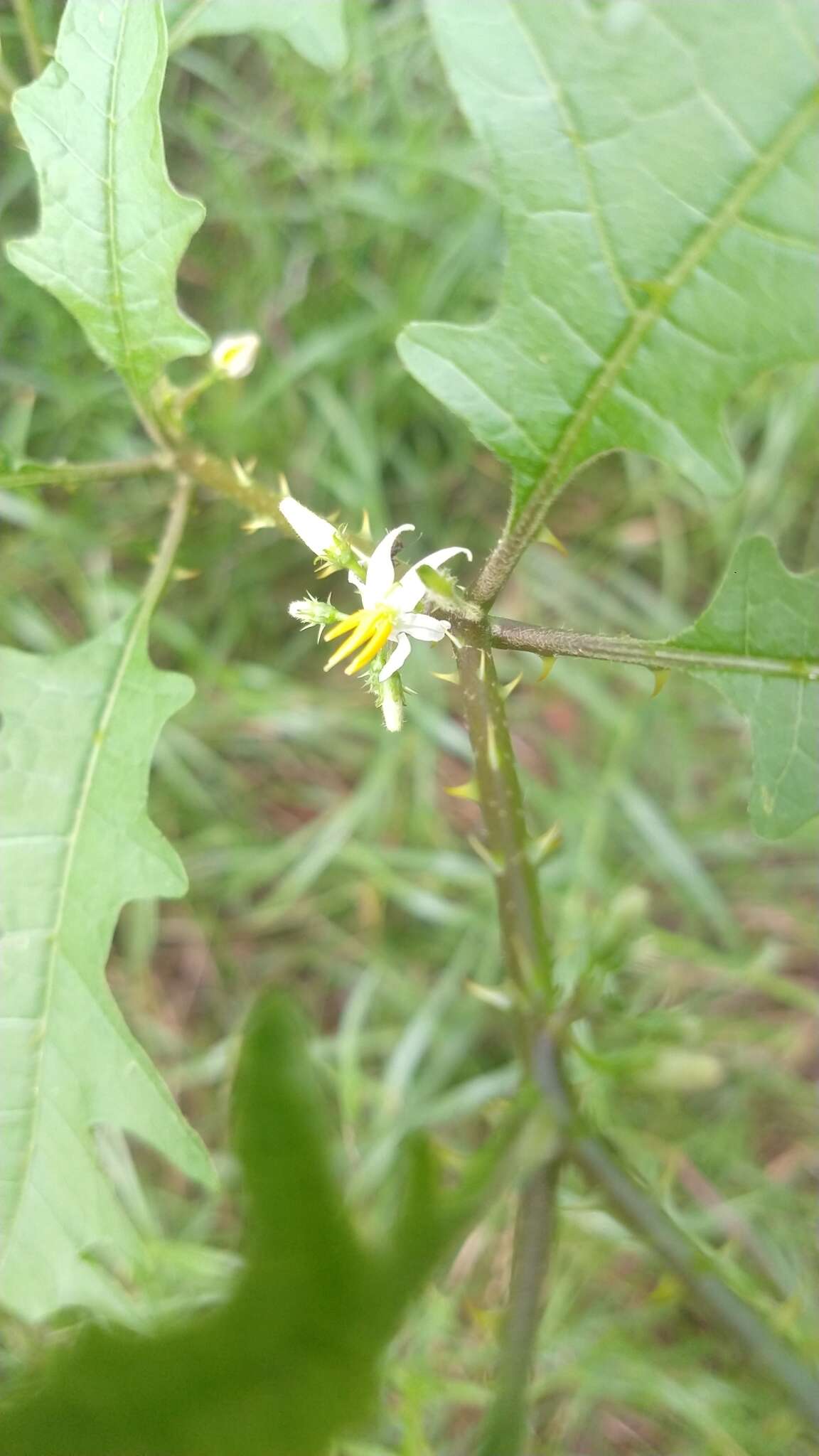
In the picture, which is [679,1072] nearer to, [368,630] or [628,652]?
[628,652]

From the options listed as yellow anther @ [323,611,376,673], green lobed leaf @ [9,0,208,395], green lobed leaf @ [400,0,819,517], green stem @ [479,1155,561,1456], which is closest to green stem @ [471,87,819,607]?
green lobed leaf @ [400,0,819,517]

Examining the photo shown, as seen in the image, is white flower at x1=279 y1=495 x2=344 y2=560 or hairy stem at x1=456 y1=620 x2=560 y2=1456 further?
white flower at x1=279 y1=495 x2=344 y2=560

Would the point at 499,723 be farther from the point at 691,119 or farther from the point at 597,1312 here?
the point at 597,1312

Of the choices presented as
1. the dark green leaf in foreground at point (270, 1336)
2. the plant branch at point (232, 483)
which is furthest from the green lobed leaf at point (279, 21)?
the dark green leaf in foreground at point (270, 1336)

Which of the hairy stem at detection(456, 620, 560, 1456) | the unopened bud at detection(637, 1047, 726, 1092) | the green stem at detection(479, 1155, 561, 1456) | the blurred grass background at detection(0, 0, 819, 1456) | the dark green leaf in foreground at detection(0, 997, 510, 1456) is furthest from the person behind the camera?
the blurred grass background at detection(0, 0, 819, 1456)

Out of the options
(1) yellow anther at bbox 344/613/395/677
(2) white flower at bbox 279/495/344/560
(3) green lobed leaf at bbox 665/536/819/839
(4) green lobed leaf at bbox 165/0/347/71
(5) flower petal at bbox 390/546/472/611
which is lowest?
(3) green lobed leaf at bbox 665/536/819/839

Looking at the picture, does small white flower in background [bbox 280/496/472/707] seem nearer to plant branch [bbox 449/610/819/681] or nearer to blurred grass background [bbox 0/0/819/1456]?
plant branch [bbox 449/610/819/681]
